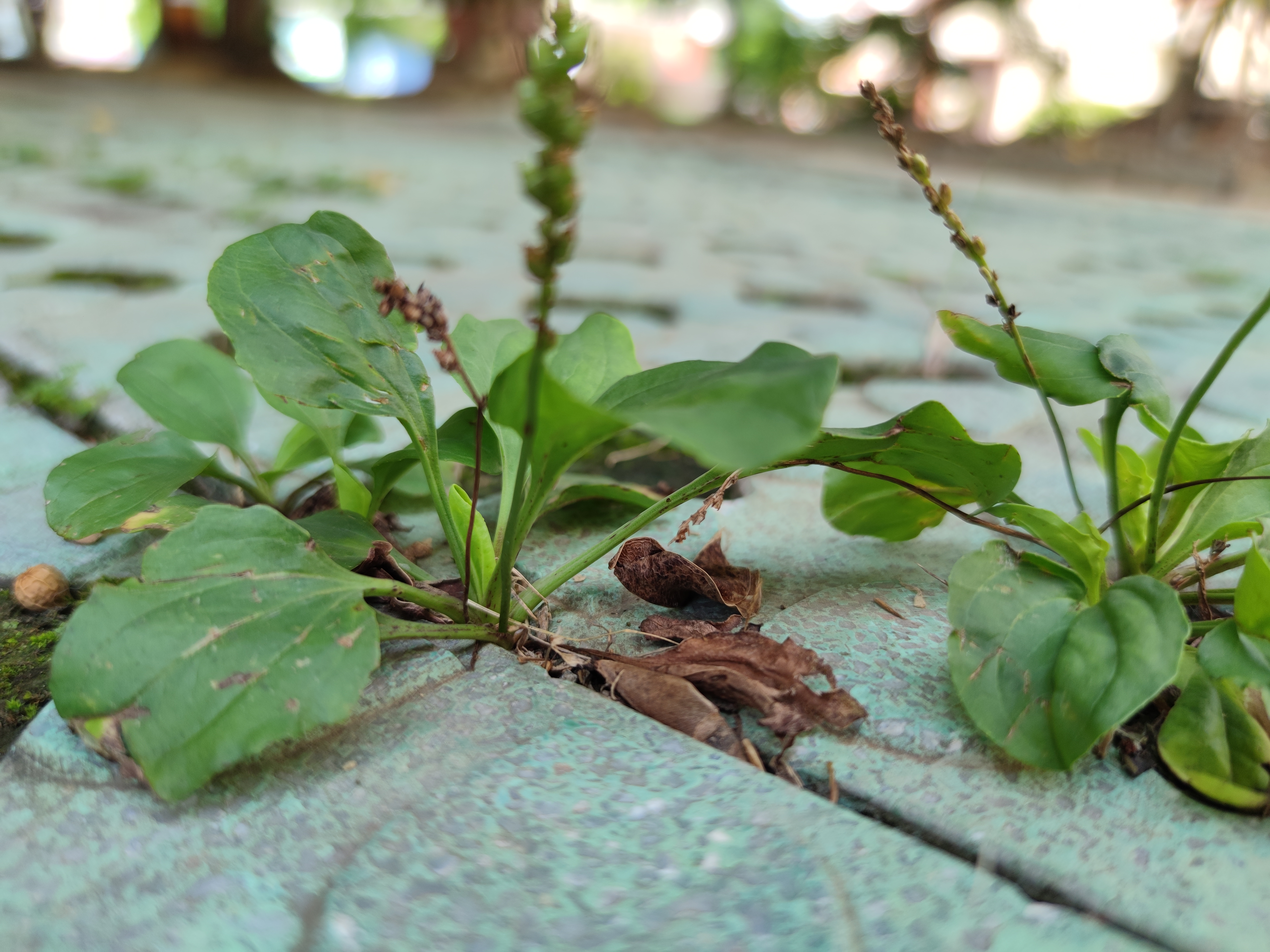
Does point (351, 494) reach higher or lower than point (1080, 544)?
lower

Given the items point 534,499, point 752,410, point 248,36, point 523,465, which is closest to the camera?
point 752,410

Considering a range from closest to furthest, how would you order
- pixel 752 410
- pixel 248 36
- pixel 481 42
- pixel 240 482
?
pixel 752 410
pixel 240 482
pixel 481 42
pixel 248 36

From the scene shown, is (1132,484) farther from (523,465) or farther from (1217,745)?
(523,465)

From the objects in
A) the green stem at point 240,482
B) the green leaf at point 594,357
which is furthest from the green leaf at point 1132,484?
the green stem at point 240,482

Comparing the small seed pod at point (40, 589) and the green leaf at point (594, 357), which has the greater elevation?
the green leaf at point (594, 357)

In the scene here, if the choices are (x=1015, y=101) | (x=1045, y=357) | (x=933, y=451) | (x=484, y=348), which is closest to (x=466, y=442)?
(x=484, y=348)

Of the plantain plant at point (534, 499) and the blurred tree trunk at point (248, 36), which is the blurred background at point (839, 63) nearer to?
the blurred tree trunk at point (248, 36)

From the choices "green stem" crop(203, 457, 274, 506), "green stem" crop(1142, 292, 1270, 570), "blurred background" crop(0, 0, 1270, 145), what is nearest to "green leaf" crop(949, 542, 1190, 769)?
"green stem" crop(1142, 292, 1270, 570)
